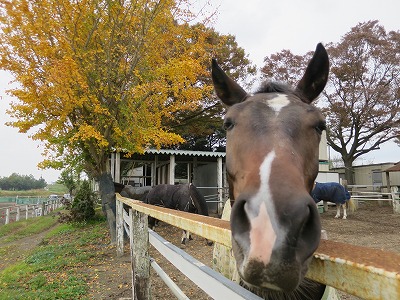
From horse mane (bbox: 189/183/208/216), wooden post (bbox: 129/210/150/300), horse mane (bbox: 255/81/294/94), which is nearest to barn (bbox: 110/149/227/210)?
horse mane (bbox: 189/183/208/216)

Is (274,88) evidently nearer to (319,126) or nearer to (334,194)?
(319,126)

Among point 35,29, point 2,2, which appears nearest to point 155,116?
point 35,29

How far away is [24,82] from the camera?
Result: 7.27m

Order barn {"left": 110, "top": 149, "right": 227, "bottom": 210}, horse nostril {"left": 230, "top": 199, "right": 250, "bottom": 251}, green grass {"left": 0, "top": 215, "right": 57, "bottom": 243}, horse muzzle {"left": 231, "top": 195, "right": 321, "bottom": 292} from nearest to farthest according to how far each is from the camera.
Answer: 1. horse muzzle {"left": 231, "top": 195, "right": 321, "bottom": 292}
2. horse nostril {"left": 230, "top": 199, "right": 250, "bottom": 251}
3. green grass {"left": 0, "top": 215, "right": 57, "bottom": 243}
4. barn {"left": 110, "top": 149, "right": 227, "bottom": 210}

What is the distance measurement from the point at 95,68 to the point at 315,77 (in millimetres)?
7874

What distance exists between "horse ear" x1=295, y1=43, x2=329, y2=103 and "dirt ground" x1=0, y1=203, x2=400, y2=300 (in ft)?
13.1

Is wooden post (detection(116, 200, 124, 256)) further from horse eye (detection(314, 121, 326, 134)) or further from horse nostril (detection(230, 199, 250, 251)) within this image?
horse nostril (detection(230, 199, 250, 251))

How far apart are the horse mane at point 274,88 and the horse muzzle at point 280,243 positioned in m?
1.05

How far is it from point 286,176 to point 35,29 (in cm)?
861

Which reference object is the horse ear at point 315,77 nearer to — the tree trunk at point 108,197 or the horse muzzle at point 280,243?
the horse muzzle at point 280,243

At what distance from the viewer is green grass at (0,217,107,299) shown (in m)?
5.02

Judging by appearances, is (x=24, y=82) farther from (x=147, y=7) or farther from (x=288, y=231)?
(x=288, y=231)

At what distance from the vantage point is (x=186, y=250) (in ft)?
26.5

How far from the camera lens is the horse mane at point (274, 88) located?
73.7 inches
